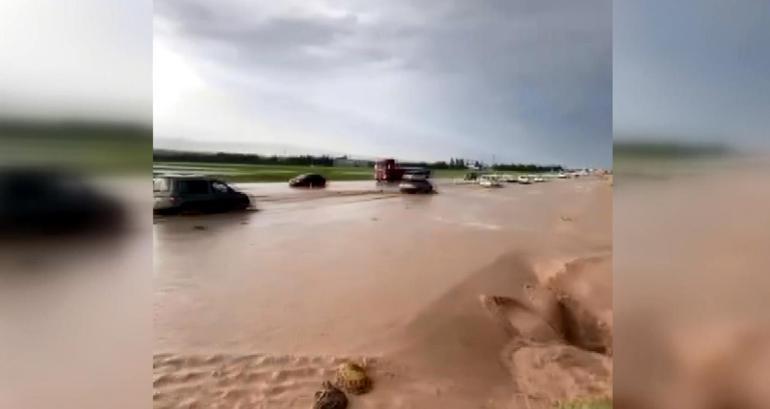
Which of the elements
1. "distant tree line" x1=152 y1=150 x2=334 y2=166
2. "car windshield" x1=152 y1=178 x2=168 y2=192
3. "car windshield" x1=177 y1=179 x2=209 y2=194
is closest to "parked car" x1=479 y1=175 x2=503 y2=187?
"distant tree line" x1=152 y1=150 x2=334 y2=166

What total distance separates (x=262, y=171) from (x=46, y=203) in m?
0.54

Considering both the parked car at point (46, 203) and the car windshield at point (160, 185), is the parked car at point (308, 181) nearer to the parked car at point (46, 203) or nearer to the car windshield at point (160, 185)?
the car windshield at point (160, 185)

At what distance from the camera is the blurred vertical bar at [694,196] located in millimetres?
1494

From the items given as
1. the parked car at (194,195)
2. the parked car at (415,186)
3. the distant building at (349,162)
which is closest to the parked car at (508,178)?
the parked car at (415,186)

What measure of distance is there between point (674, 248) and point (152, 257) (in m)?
1.48

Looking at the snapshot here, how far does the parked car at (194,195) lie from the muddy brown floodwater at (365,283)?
31 mm

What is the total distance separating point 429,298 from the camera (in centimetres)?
167

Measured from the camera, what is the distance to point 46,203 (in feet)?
4.16

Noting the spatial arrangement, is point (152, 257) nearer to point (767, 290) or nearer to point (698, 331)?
point (698, 331)

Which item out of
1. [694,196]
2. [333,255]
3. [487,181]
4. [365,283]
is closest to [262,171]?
[333,255]

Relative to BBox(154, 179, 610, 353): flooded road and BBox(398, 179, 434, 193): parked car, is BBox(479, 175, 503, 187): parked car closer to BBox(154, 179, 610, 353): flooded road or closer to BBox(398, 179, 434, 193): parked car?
BBox(154, 179, 610, 353): flooded road

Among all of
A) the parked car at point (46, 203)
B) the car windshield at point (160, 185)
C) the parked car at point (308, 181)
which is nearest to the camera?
the parked car at point (46, 203)

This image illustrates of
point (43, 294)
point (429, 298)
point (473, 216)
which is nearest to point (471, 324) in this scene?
point (429, 298)

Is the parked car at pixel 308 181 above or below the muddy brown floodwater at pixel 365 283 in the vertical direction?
above
